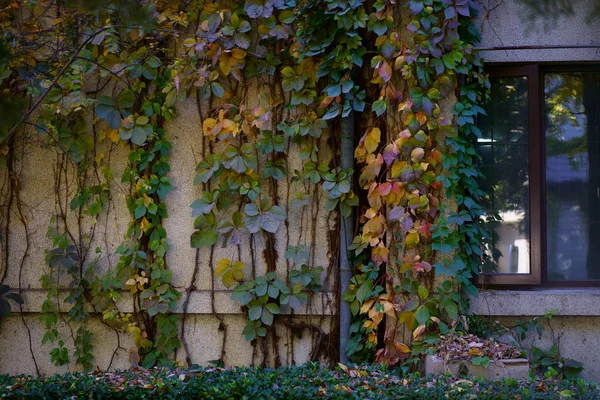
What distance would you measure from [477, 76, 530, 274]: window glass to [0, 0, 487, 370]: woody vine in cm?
17

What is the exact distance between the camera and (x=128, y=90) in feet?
17.5

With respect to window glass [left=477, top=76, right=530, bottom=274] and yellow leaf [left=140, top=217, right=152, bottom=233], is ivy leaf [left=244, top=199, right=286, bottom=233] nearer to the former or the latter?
yellow leaf [left=140, top=217, right=152, bottom=233]

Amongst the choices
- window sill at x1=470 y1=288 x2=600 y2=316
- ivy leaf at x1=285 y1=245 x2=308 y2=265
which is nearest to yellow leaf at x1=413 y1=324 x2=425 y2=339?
window sill at x1=470 y1=288 x2=600 y2=316

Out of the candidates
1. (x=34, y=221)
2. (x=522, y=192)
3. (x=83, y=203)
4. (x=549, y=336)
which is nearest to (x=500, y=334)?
(x=549, y=336)

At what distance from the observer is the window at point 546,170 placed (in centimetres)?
523

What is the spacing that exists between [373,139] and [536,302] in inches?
57.8

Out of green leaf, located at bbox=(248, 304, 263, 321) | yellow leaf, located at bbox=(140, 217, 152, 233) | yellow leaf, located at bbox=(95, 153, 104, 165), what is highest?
yellow leaf, located at bbox=(95, 153, 104, 165)

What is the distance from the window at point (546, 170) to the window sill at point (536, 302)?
13 cm

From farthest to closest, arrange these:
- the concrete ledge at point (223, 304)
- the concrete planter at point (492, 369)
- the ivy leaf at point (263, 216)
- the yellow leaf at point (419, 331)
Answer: the concrete ledge at point (223, 304) → the ivy leaf at point (263, 216) → the yellow leaf at point (419, 331) → the concrete planter at point (492, 369)

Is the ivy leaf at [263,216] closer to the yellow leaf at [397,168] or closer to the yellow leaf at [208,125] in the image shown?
the yellow leaf at [208,125]

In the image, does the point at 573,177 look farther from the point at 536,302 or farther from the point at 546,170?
the point at 536,302

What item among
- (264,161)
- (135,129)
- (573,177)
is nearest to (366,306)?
(264,161)

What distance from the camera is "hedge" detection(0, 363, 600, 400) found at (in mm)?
3977

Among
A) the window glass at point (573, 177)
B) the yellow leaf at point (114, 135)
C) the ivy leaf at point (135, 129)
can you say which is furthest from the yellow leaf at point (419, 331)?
the yellow leaf at point (114, 135)
